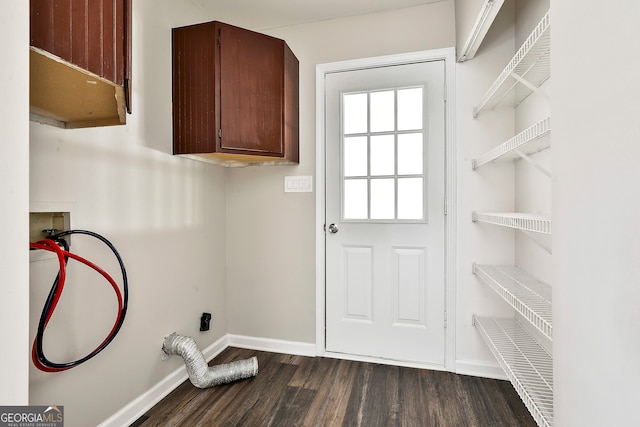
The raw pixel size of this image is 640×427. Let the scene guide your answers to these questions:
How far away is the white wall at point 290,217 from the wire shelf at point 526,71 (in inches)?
27.6

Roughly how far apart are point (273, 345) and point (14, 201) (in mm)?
2163

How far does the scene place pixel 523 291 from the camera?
1505 mm

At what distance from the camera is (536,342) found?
5.79ft

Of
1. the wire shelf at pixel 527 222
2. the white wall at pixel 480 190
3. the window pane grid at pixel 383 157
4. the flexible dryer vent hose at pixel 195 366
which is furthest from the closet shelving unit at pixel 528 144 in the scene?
the flexible dryer vent hose at pixel 195 366

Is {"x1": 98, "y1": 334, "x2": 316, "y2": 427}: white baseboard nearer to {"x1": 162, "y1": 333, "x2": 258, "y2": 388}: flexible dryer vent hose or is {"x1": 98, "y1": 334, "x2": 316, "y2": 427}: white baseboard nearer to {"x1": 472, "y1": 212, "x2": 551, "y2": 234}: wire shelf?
{"x1": 162, "y1": 333, "x2": 258, "y2": 388}: flexible dryer vent hose

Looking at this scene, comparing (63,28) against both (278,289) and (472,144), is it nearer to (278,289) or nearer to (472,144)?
(278,289)

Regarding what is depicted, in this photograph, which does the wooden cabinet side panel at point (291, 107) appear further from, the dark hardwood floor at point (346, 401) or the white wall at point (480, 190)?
the dark hardwood floor at point (346, 401)

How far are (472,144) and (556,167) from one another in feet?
4.42

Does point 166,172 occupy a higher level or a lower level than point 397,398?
higher

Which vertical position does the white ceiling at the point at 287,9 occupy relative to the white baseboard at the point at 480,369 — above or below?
above

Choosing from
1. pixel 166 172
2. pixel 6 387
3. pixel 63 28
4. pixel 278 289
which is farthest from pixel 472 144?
pixel 6 387

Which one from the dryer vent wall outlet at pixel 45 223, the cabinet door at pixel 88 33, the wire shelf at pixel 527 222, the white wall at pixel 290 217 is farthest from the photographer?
the white wall at pixel 290 217

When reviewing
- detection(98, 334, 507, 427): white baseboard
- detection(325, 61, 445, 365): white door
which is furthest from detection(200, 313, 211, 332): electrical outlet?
detection(325, 61, 445, 365): white door

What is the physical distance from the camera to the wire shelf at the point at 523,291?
3.71ft
